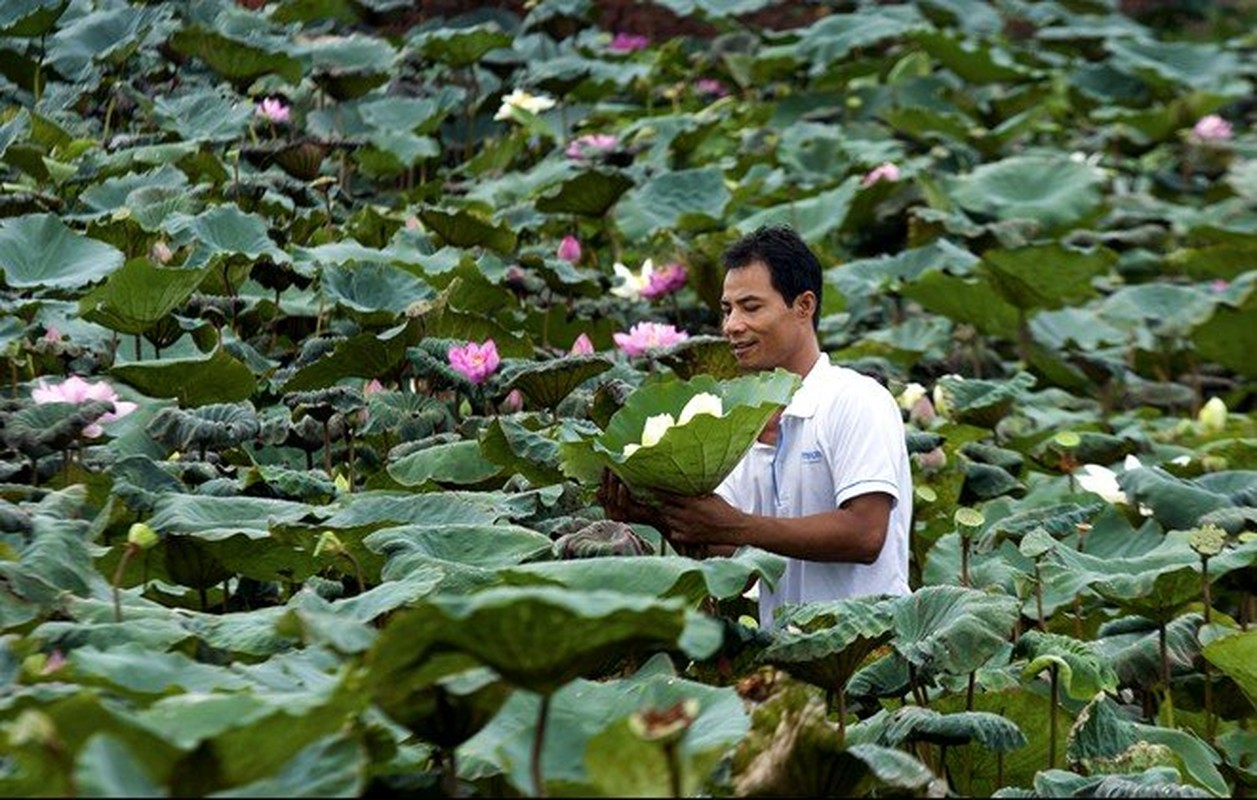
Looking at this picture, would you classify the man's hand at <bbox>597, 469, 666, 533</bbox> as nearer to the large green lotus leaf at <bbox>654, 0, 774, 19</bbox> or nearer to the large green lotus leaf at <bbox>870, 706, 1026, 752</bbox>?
the large green lotus leaf at <bbox>870, 706, 1026, 752</bbox>

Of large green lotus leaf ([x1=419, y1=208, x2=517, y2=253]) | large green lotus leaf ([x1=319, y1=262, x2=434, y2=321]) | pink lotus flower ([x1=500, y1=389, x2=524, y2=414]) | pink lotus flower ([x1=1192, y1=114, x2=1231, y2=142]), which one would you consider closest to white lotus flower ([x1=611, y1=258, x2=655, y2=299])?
large green lotus leaf ([x1=419, y1=208, x2=517, y2=253])

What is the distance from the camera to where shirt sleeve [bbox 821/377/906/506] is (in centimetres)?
341

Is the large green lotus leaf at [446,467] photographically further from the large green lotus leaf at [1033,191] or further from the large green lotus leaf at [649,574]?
the large green lotus leaf at [1033,191]

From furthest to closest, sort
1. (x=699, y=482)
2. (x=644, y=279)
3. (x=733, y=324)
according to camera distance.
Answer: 1. (x=644, y=279)
2. (x=733, y=324)
3. (x=699, y=482)

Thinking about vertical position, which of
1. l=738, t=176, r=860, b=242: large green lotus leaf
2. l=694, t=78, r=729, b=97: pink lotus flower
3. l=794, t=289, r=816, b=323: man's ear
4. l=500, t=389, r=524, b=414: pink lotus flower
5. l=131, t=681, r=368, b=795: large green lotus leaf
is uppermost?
l=131, t=681, r=368, b=795: large green lotus leaf

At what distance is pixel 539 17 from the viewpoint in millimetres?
7965

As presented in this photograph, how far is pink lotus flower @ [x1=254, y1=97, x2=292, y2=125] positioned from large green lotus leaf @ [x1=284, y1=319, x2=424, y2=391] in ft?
6.01

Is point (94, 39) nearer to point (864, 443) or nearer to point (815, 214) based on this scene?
point (815, 214)

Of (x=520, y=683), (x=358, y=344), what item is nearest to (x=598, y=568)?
(x=520, y=683)

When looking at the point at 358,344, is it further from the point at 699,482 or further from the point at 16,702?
the point at 16,702

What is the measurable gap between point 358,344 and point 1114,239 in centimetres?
411

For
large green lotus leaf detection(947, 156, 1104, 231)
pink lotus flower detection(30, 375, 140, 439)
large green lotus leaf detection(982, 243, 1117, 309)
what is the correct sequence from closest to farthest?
pink lotus flower detection(30, 375, 140, 439), large green lotus leaf detection(982, 243, 1117, 309), large green lotus leaf detection(947, 156, 1104, 231)

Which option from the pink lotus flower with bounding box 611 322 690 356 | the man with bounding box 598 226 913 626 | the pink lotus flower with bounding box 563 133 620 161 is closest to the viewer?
the man with bounding box 598 226 913 626

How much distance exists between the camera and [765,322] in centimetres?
366
